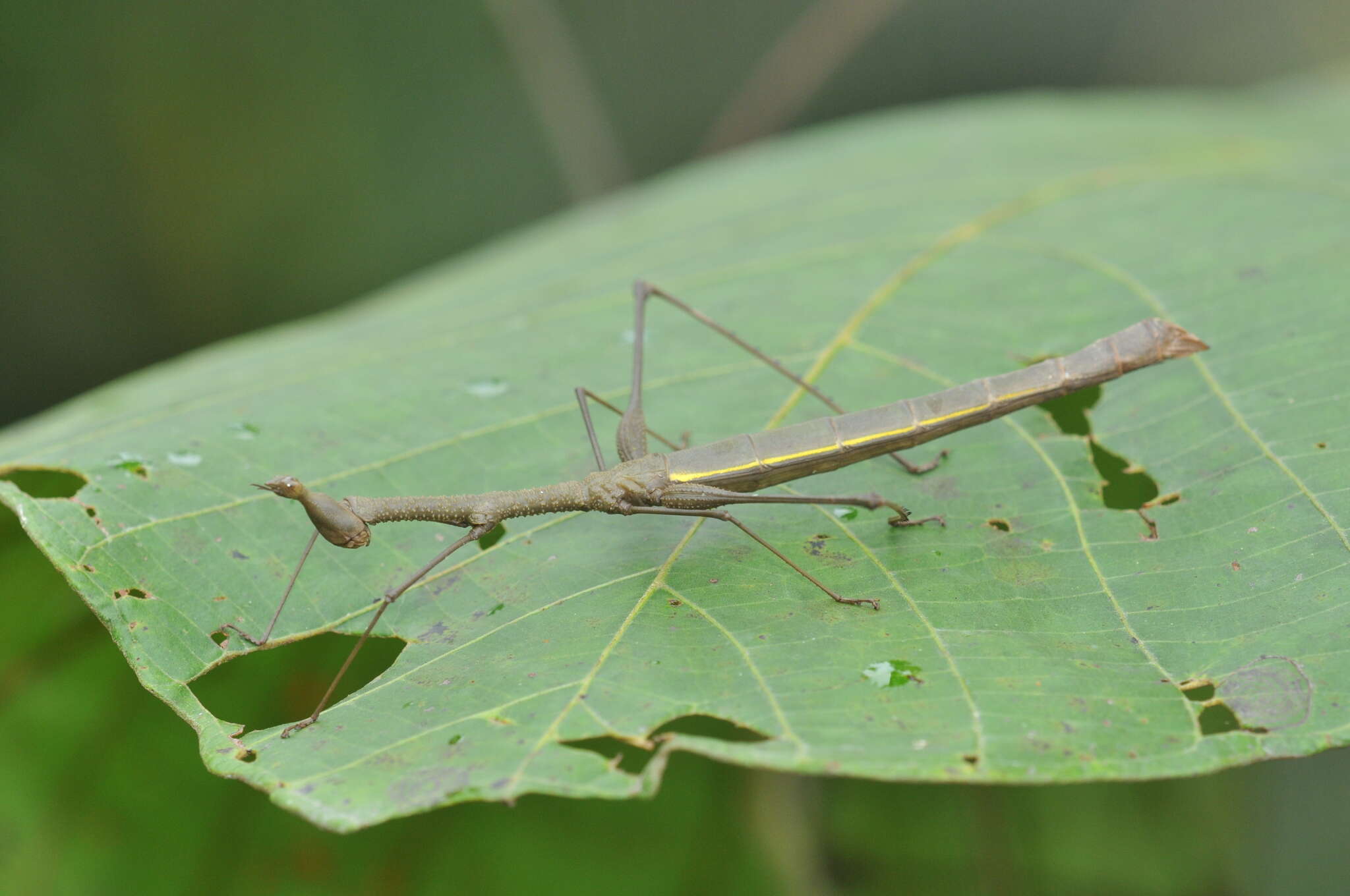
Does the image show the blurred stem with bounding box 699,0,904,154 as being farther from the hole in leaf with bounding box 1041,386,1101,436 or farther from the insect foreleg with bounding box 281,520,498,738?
the insect foreleg with bounding box 281,520,498,738

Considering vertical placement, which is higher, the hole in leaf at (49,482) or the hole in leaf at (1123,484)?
the hole in leaf at (1123,484)

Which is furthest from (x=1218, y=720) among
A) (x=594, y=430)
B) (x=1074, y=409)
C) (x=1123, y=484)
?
(x=594, y=430)

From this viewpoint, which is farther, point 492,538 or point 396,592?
point 492,538

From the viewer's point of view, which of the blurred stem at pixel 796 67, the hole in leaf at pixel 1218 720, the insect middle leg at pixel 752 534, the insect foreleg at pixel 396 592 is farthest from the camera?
the blurred stem at pixel 796 67

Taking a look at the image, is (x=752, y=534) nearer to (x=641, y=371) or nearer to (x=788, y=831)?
(x=641, y=371)

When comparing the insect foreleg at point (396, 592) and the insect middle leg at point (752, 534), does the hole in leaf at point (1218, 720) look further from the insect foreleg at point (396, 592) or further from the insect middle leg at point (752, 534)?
the insect foreleg at point (396, 592)

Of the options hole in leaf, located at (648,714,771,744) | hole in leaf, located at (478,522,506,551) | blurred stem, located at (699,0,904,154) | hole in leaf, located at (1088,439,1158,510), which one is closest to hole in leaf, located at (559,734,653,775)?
hole in leaf, located at (648,714,771,744)

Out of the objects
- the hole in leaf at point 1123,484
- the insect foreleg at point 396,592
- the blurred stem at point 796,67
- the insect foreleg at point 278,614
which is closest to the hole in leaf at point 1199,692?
the hole in leaf at point 1123,484
